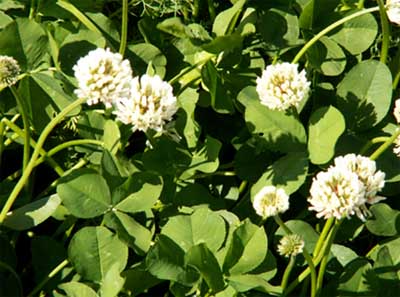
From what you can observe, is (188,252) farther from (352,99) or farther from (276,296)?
(352,99)

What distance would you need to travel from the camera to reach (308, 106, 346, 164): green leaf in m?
1.40

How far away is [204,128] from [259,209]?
13.0 inches

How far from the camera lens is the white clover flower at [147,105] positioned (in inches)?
49.8

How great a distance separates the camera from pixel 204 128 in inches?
62.0

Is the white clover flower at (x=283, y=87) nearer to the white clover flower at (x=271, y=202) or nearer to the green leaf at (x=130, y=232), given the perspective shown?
the white clover flower at (x=271, y=202)

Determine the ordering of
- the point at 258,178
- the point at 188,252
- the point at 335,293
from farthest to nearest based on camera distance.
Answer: the point at 258,178
the point at 335,293
the point at 188,252

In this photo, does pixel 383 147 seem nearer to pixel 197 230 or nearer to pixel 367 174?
pixel 367 174

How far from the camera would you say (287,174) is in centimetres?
142

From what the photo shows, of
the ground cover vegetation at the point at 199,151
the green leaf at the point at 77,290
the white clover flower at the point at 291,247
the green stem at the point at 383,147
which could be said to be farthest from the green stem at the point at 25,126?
the green stem at the point at 383,147

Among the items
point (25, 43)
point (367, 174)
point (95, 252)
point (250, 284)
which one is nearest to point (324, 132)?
point (367, 174)

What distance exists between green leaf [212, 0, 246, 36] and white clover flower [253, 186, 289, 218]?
0.37m

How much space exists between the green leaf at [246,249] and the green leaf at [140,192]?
138mm

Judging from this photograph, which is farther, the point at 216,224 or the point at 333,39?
the point at 333,39

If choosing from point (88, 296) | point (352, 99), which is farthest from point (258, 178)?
point (88, 296)
